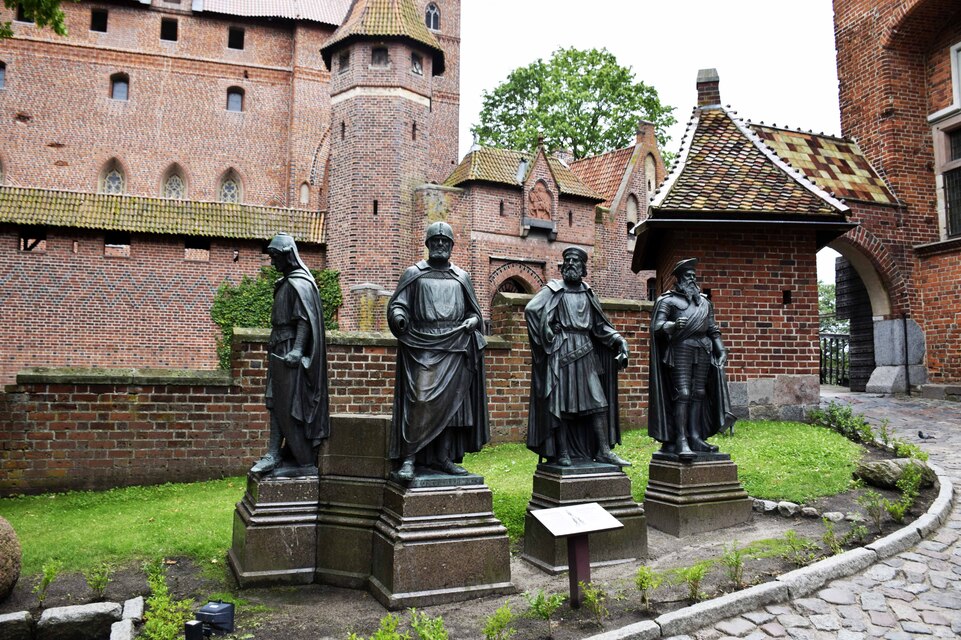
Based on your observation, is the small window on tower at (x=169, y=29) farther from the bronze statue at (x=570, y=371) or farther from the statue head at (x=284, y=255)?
the bronze statue at (x=570, y=371)

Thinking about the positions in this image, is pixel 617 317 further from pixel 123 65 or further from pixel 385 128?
pixel 123 65

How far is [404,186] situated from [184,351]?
8465mm

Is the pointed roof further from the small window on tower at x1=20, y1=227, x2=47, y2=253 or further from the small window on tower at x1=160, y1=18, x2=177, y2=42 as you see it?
the small window on tower at x1=160, y1=18, x2=177, y2=42

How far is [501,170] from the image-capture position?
2467 cm

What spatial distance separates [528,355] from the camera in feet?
36.3

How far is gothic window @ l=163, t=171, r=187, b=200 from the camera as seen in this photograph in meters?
33.0

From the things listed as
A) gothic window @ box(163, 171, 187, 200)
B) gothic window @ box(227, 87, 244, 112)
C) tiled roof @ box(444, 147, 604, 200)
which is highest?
gothic window @ box(227, 87, 244, 112)

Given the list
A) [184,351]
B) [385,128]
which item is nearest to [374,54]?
[385,128]

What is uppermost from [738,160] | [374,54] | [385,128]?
[374,54]

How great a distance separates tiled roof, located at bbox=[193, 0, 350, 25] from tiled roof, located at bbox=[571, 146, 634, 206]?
1350 centimetres

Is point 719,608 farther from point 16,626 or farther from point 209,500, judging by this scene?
point 209,500

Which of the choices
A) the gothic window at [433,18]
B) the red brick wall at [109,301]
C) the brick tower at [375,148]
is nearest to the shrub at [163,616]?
the brick tower at [375,148]

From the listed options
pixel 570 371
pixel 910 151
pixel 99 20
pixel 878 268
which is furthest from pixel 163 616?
pixel 99 20

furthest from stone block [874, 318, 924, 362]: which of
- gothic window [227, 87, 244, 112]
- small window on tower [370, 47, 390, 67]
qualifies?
gothic window [227, 87, 244, 112]
